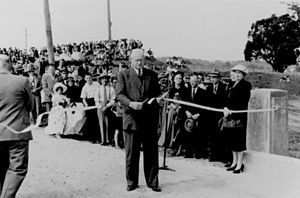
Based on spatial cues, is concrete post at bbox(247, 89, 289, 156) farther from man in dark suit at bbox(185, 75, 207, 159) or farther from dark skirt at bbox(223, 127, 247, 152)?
man in dark suit at bbox(185, 75, 207, 159)

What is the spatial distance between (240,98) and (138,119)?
2074 mm

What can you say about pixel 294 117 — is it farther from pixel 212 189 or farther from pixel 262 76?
pixel 212 189

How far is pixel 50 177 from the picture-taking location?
320 inches

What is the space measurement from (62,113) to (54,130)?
0.51m

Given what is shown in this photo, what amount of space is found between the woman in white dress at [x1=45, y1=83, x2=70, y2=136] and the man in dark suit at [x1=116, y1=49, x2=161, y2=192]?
5.91 m

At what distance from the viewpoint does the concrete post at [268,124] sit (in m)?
8.66

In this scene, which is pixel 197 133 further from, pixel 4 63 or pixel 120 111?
pixel 4 63

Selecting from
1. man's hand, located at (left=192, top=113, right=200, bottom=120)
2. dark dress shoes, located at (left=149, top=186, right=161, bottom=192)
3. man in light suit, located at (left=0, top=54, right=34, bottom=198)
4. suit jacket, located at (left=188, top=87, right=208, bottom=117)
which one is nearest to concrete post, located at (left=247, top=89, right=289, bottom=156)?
suit jacket, located at (left=188, top=87, right=208, bottom=117)

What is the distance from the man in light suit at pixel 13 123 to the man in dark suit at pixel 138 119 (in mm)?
1611

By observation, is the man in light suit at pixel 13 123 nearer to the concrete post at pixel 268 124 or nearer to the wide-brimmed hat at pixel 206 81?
the concrete post at pixel 268 124

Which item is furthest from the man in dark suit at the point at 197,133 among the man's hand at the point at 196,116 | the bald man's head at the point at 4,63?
the bald man's head at the point at 4,63

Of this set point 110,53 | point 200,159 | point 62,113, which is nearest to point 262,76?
point 110,53

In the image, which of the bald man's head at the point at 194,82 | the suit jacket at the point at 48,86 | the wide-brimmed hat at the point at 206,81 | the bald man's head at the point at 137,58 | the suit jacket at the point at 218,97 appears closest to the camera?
the bald man's head at the point at 137,58

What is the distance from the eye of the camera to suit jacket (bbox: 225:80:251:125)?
8.39 meters
